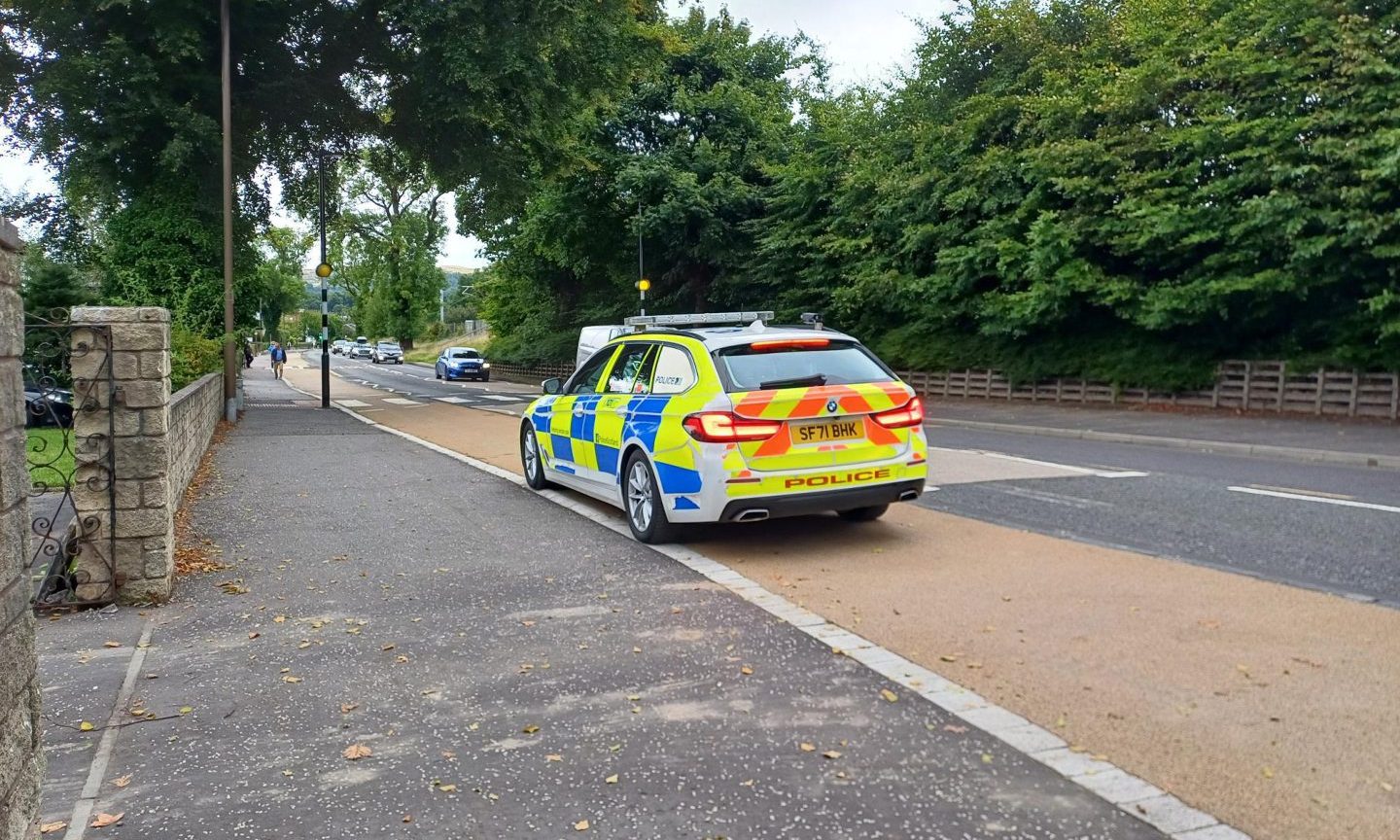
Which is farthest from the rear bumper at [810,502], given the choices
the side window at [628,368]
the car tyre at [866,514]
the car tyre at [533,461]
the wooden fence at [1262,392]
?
the wooden fence at [1262,392]

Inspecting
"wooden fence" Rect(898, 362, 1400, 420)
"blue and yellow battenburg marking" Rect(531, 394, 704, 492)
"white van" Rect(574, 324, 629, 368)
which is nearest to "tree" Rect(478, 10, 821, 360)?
"white van" Rect(574, 324, 629, 368)

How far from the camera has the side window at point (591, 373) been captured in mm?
9640

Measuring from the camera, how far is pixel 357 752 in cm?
407


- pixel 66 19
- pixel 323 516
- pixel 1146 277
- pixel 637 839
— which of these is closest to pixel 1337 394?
pixel 1146 277

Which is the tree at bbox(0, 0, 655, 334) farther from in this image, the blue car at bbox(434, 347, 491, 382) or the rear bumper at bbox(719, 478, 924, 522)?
the blue car at bbox(434, 347, 491, 382)

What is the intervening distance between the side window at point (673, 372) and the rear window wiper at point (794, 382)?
0.55 meters

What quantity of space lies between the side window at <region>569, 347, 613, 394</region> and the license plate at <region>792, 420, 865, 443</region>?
263 centimetres

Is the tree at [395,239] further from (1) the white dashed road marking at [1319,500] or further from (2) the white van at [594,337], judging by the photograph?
(1) the white dashed road marking at [1319,500]

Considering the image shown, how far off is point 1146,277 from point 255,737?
2065cm

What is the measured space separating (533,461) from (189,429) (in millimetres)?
3799

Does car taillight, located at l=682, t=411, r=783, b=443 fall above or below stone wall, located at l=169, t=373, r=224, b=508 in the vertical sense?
above

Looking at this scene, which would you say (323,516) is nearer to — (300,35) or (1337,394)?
(1337,394)

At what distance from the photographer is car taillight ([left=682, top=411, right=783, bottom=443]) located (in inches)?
289

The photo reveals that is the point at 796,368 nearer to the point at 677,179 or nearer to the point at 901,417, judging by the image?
the point at 901,417
